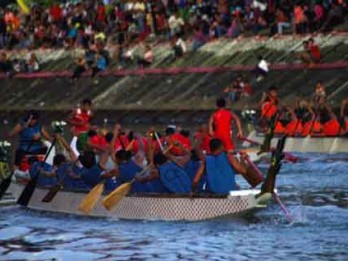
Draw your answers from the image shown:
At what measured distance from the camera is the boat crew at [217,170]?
25.2m

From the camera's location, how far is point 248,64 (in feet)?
181

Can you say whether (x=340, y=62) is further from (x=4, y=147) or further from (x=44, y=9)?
(x=44, y=9)

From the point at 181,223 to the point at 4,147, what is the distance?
10853mm

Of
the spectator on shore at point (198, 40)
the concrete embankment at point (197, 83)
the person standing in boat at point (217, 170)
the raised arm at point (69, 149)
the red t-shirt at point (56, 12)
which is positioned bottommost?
the person standing in boat at point (217, 170)

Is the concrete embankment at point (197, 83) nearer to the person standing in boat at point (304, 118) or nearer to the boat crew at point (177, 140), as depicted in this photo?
the person standing in boat at point (304, 118)

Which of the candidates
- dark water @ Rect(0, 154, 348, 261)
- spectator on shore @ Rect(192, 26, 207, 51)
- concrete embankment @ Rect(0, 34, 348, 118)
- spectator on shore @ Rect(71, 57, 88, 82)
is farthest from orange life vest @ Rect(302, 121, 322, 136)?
spectator on shore @ Rect(71, 57, 88, 82)

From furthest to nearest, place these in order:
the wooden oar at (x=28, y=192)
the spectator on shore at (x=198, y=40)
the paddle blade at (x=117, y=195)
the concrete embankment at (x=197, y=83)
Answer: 1. the spectator on shore at (x=198, y=40)
2. the concrete embankment at (x=197, y=83)
3. the wooden oar at (x=28, y=192)
4. the paddle blade at (x=117, y=195)

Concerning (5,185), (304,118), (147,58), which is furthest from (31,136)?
(147,58)

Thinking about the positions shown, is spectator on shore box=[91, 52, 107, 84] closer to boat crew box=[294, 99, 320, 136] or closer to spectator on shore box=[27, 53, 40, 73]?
spectator on shore box=[27, 53, 40, 73]

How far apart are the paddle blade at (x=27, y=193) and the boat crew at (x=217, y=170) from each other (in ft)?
16.7

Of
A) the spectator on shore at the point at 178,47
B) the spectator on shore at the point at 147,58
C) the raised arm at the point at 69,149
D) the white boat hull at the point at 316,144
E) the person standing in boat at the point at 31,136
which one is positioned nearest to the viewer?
the raised arm at the point at 69,149

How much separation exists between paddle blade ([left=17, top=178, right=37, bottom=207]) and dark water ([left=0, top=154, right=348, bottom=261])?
0.75 feet

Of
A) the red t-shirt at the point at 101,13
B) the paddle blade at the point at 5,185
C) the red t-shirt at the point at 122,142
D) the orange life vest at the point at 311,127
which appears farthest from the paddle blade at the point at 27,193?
the red t-shirt at the point at 101,13

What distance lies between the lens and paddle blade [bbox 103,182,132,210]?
26.5 meters
